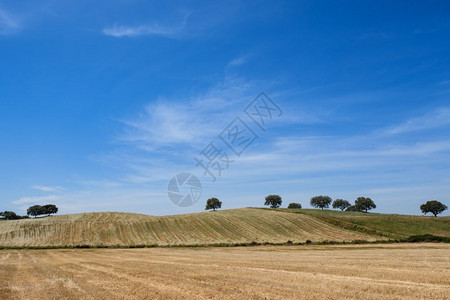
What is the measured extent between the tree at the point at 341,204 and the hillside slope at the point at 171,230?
104 metres

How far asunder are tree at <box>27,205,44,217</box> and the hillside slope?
54872 mm

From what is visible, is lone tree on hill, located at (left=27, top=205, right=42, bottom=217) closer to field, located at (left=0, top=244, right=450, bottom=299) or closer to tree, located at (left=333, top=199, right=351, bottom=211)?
field, located at (left=0, top=244, right=450, bottom=299)

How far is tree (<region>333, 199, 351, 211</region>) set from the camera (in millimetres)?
177087

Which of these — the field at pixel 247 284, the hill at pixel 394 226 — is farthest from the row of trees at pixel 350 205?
the field at pixel 247 284

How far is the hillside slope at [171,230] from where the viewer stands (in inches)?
2288

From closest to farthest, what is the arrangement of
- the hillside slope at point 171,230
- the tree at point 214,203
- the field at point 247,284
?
the field at point 247,284 → the hillside slope at point 171,230 → the tree at point 214,203

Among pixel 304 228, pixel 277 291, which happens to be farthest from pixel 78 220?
pixel 277 291

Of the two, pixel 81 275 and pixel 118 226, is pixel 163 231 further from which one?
pixel 81 275

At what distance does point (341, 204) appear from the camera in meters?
178

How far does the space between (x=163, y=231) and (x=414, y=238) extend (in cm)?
4339

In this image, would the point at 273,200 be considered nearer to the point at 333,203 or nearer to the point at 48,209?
the point at 333,203

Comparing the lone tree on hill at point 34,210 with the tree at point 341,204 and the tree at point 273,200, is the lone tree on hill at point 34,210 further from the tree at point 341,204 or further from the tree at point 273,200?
the tree at point 341,204

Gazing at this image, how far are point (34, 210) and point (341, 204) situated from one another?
466 feet

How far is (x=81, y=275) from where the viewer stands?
2006 cm
